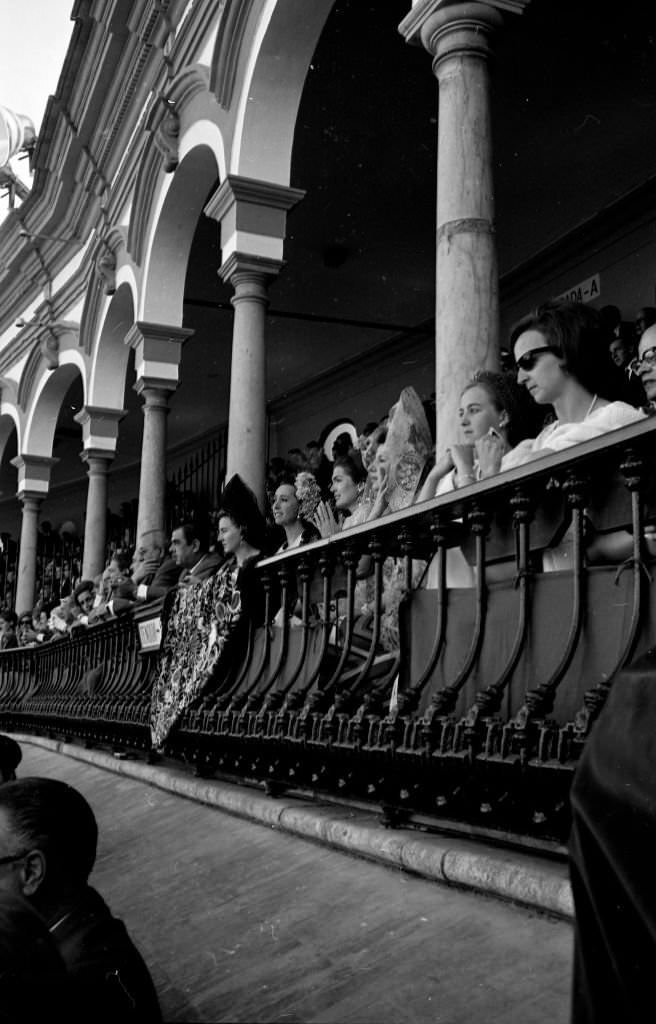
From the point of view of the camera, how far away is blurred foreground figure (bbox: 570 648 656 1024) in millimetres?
860

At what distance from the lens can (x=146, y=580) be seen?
9.81 metres

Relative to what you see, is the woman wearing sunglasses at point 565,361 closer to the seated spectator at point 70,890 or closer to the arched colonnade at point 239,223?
the arched colonnade at point 239,223

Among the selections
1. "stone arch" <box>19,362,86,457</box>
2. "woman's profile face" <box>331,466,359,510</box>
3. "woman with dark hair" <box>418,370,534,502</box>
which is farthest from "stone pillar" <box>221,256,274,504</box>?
"stone arch" <box>19,362,86,457</box>

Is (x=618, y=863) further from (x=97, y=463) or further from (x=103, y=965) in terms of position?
(x=97, y=463)

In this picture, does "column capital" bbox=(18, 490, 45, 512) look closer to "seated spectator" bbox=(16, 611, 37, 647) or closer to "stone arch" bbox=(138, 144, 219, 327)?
"seated spectator" bbox=(16, 611, 37, 647)

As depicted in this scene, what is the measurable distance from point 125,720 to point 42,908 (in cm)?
512

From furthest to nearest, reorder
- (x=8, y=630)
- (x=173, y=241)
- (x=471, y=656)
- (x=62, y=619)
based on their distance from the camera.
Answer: (x=8, y=630) < (x=62, y=619) < (x=173, y=241) < (x=471, y=656)

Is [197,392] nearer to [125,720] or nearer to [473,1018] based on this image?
[125,720]

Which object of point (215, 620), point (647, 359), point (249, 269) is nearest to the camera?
point (647, 359)

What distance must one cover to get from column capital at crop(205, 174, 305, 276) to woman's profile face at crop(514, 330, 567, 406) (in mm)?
5792

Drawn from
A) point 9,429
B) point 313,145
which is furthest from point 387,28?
point 9,429

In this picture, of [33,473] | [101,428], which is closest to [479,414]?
[101,428]

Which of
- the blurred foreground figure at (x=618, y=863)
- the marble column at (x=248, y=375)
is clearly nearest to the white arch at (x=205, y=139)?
the marble column at (x=248, y=375)

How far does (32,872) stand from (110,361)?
542 inches
